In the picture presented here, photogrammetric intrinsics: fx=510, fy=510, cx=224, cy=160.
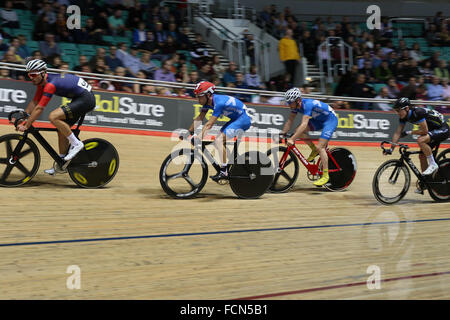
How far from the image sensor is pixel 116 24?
36.0ft

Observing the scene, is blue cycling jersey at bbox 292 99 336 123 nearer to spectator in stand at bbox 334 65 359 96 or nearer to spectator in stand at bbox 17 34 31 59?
spectator in stand at bbox 17 34 31 59

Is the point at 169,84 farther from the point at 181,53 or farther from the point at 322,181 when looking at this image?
the point at 322,181

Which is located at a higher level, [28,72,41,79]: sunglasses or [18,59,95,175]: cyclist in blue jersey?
[28,72,41,79]: sunglasses

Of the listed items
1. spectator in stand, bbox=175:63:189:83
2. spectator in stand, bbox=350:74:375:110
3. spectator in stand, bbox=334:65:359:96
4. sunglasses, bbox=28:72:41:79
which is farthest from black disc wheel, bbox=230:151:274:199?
spectator in stand, bbox=334:65:359:96

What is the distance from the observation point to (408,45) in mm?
16219

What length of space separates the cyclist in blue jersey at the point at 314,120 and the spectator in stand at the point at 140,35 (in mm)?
5262

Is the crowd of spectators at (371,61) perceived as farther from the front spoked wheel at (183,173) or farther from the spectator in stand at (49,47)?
the front spoked wheel at (183,173)

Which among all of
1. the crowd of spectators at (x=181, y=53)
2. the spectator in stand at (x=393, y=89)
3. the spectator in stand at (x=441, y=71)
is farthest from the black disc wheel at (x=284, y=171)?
the spectator in stand at (x=441, y=71)

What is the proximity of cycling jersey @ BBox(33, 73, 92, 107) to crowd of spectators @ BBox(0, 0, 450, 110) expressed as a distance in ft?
11.0

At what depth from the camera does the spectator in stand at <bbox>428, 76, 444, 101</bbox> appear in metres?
12.9

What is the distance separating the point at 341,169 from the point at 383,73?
7216 millimetres

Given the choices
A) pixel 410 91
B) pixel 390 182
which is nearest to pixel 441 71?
pixel 410 91
